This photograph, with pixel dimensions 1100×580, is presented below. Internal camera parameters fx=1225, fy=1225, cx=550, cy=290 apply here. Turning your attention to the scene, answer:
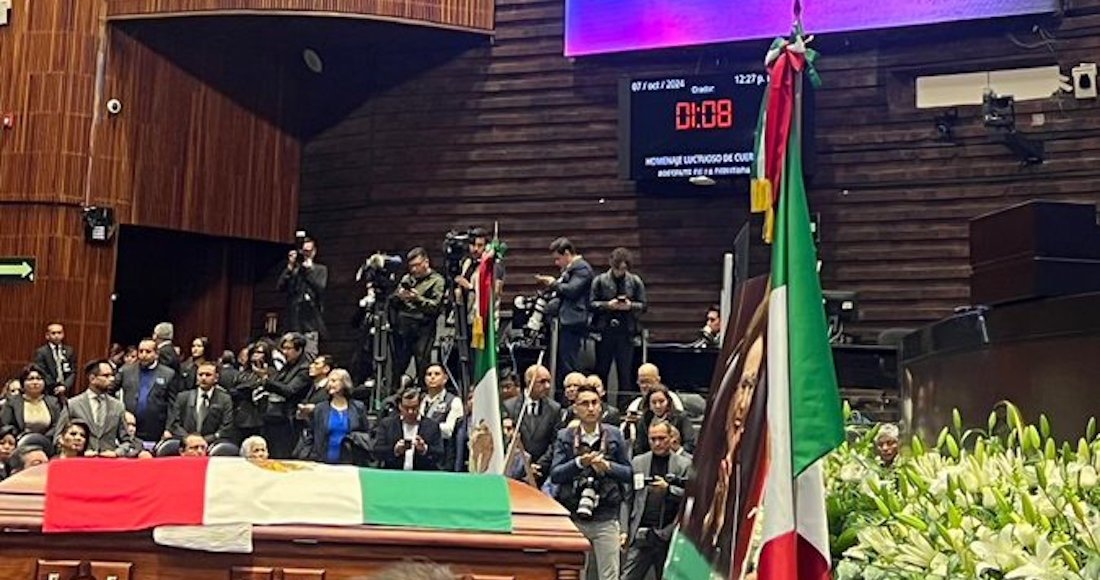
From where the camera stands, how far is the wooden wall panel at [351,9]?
11219 millimetres

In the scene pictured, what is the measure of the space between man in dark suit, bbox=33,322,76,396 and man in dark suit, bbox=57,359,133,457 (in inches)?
72.8

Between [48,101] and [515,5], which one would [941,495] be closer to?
[515,5]

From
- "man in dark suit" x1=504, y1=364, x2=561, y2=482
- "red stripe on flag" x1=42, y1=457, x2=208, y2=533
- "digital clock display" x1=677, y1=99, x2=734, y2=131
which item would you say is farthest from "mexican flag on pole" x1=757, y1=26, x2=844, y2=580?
"digital clock display" x1=677, y1=99, x2=734, y2=131

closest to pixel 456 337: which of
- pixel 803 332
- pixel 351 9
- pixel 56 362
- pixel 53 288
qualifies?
pixel 56 362

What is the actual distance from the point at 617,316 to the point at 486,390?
2825 millimetres

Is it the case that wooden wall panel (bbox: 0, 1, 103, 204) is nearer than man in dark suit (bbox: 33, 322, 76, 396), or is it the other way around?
man in dark suit (bbox: 33, 322, 76, 396)

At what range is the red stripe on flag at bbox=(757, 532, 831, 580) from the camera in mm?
2096

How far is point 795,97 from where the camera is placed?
2.42m

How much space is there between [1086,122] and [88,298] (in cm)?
863

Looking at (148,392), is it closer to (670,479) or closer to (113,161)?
(113,161)

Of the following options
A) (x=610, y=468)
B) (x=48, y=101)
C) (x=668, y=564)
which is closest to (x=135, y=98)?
(x=48, y=101)

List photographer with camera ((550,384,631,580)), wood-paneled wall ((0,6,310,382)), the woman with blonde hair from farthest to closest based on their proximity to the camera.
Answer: wood-paneled wall ((0,6,310,382)) → the woman with blonde hair → photographer with camera ((550,384,631,580))

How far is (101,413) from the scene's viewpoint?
7715 mm

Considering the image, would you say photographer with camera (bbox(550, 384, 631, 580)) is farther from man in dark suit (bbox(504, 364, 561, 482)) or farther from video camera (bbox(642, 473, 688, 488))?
man in dark suit (bbox(504, 364, 561, 482))
